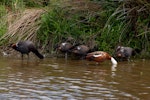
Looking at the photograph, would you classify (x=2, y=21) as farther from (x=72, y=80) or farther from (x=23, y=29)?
(x=72, y=80)

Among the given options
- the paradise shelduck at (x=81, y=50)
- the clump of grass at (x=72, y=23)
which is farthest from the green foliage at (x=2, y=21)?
the paradise shelduck at (x=81, y=50)

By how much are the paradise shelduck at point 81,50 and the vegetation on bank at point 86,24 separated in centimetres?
34

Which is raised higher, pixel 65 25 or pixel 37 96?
pixel 65 25

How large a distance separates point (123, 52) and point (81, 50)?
44.1 inches

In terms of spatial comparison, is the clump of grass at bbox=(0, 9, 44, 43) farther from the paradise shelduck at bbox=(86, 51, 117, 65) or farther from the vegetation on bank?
the paradise shelduck at bbox=(86, 51, 117, 65)

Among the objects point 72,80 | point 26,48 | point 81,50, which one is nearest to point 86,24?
point 81,50

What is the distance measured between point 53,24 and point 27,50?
137 centimetres

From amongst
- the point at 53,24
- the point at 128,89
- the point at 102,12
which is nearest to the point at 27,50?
the point at 53,24

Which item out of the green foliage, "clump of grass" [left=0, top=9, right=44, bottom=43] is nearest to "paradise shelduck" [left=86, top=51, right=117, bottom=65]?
"clump of grass" [left=0, top=9, right=44, bottom=43]

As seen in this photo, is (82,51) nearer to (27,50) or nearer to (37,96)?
(27,50)

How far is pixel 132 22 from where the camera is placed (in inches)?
492

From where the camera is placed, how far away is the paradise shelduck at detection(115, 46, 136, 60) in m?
11.7

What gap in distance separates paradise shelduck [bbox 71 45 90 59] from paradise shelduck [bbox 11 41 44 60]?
92 centimetres

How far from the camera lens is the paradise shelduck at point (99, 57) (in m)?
11.1
